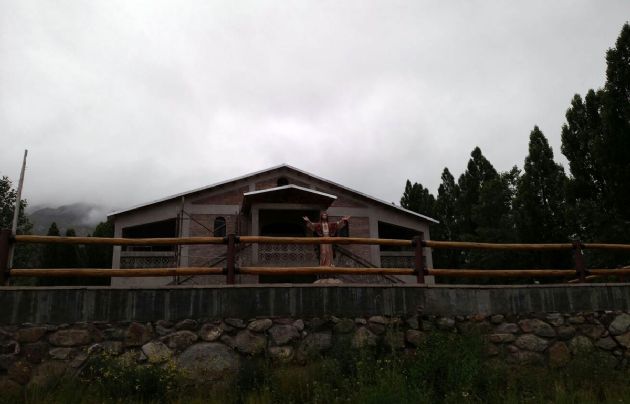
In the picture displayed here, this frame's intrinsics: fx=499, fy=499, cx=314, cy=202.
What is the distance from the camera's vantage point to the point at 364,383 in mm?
6273

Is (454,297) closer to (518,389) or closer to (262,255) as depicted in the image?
(518,389)

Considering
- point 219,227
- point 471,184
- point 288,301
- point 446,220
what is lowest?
point 288,301

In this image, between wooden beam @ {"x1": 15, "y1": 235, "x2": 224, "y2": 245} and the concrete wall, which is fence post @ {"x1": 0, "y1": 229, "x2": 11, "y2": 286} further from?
the concrete wall

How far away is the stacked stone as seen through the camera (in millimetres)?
6461

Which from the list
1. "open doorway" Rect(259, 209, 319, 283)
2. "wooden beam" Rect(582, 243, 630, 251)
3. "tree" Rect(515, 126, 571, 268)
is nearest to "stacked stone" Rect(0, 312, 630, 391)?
"wooden beam" Rect(582, 243, 630, 251)

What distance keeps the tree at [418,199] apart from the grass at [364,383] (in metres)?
29.1

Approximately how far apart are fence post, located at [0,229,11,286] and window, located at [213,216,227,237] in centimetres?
1324

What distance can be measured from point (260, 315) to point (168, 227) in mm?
16208


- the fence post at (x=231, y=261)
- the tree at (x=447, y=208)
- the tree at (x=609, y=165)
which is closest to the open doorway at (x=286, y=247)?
the fence post at (x=231, y=261)

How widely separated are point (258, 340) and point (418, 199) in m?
31.1

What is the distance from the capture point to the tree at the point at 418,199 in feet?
118

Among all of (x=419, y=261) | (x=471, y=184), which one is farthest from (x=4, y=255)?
(x=471, y=184)

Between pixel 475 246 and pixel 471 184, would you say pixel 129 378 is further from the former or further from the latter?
pixel 471 184

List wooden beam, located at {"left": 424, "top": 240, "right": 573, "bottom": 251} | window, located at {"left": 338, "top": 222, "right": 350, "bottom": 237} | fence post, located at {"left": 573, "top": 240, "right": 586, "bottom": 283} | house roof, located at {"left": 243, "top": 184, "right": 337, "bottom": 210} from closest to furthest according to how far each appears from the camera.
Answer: wooden beam, located at {"left": 424, "top": 240, "right": 573, "bottom": 251}
fence post, located at {"left": 573, "top": 240, "right": 586, "bottom": 283}
house roof, located at {"left": 243, "top": 184, "right": 337, "bottom": 210}
window, located at {"left": 338, "top": 222, "right": 350, "bottom": 237}
